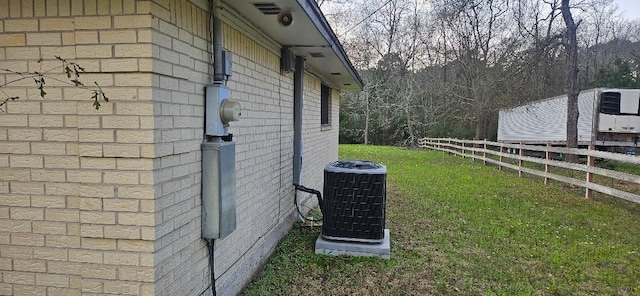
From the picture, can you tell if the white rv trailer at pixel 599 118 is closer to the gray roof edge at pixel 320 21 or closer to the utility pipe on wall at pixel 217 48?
the gray roof edge at pixel 320 21

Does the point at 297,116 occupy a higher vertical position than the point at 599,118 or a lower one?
lower

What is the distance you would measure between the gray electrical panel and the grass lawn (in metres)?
1.03

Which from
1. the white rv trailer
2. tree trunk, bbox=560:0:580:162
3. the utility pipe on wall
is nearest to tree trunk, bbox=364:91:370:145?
the white rv trailer

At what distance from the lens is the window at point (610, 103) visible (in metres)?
15.4

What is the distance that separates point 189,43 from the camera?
265 centimetres

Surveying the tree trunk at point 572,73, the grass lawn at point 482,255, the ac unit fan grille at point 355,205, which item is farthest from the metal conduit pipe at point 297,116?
the tree trunk at point 572,73

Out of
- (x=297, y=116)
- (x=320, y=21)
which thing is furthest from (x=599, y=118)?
(x=320, y=21)

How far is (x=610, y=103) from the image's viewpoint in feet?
50.8

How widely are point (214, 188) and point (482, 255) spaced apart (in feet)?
11.2

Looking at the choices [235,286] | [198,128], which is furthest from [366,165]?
[198,128]

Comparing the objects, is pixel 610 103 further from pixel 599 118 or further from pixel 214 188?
pixel 214 188

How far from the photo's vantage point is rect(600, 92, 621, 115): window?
1538 cm

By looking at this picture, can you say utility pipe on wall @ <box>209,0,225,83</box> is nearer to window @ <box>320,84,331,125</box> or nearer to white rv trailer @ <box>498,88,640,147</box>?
window @ <box>320,84,331,125</box>

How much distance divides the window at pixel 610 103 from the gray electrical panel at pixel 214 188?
56.0 feet
